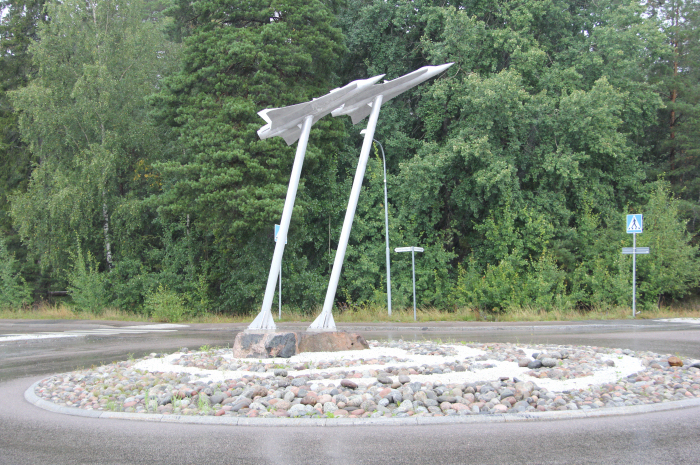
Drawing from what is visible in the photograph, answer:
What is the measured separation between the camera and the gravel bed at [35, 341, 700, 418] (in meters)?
6.61

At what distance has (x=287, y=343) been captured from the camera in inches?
412

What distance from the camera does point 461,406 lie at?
645 centimetres

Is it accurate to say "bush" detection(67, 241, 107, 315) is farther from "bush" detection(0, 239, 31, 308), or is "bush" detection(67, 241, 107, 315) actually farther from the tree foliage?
"bush" detection(0, 239, 31, 308)

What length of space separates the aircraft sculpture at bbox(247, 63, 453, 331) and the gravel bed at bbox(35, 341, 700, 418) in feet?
4.14

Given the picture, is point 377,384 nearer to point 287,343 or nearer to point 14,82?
point 287,343

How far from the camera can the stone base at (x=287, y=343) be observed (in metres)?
10.4

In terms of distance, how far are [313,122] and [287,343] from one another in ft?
14.8

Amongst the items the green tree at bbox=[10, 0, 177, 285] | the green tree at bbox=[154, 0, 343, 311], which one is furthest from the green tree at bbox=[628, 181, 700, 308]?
the green tree at bbox=[10, 0, 177, 285]

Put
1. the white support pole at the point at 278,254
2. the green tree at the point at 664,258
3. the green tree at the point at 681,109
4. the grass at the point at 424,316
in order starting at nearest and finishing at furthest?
Answer: 1. the white support pole at the point at 278,254
2. the grass at the point at 424,316
3. the green tree at the point at 664,258
4. the green tree at the point at 681,109

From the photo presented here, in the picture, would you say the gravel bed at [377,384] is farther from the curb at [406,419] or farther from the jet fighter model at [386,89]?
the jet fighter model at [386,89]

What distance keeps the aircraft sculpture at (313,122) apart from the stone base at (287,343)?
0.33 m

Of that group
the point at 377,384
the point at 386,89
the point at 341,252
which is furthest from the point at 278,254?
the point at 377,384

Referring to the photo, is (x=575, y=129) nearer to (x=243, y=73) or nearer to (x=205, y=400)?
(x=243, y=73)

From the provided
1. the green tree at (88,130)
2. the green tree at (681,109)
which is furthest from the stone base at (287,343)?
the green tree at (681,109)
